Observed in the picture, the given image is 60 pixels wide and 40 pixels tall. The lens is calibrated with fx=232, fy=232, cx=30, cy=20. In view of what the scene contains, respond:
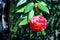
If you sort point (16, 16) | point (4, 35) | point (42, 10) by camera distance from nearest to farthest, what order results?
point (42, 10) < point (16, 16) < point (4, 35)

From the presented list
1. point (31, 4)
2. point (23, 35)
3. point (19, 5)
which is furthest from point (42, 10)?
point (23, 35)

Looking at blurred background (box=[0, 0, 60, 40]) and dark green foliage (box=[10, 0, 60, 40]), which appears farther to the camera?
blurred background (box=[0, 0, 60, 40])

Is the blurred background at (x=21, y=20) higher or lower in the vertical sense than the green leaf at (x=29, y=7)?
lower

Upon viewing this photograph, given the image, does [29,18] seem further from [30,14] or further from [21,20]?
[21,20]

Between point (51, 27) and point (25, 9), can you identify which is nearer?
point (25, 9)

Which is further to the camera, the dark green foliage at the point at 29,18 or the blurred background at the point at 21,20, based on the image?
the blurred background at the point at 21,20

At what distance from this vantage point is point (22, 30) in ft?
6.33

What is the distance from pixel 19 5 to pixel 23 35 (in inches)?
21.4

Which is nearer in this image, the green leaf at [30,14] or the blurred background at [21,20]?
the green leaf at [30,14]

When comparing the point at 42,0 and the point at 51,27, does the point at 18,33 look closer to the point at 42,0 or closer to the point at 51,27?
the point at 51,27

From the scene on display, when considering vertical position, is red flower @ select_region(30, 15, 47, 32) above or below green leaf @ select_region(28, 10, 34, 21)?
below

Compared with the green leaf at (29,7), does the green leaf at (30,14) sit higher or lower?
lower

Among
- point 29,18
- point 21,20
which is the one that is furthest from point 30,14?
point 21,20

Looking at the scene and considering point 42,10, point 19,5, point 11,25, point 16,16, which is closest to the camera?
point 42,10
